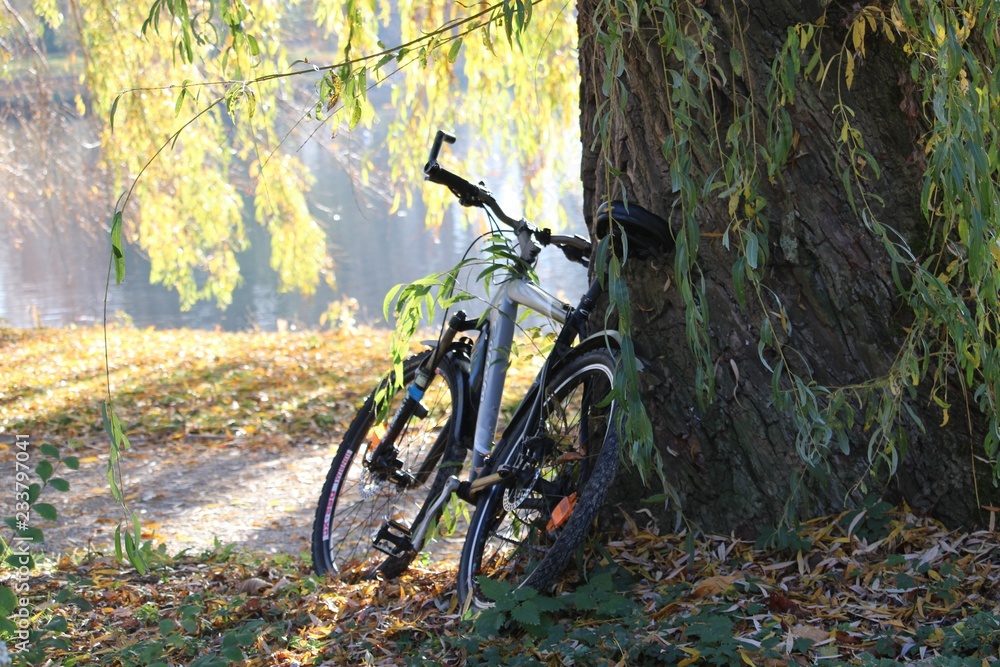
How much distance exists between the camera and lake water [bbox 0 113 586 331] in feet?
36.1

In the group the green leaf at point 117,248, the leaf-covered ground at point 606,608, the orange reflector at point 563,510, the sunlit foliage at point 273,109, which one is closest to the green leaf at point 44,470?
the leaf-covered ground at point 606,608

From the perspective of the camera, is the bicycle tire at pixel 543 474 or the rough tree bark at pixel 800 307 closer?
the rough tree bark at pixel 800 307

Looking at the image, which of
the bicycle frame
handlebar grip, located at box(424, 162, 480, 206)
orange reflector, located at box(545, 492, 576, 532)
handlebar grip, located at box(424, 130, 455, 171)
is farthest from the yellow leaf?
handlebar grip, located at box(424, 130, 455, 171)

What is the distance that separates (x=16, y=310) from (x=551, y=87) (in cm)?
983

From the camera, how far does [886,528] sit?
8.27 ft

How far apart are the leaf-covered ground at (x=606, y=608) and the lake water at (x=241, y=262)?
266 inches

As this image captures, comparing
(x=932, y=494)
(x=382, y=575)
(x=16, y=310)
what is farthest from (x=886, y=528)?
(x=16, y=310)

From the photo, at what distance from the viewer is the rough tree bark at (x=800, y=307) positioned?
2508 mm

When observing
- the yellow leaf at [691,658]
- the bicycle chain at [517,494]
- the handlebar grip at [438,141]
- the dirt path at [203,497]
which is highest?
the handlebar grip at [438,141]

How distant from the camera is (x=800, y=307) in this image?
2.57 meters

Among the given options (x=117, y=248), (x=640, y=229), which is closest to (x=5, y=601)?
(x=117, y=248)

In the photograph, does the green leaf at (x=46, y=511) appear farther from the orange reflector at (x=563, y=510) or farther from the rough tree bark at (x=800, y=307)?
the rough tree bark at (x=800, y=307)

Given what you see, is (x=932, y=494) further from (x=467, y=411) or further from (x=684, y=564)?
(x=467, y=411)

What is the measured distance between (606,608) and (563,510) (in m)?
0.28
